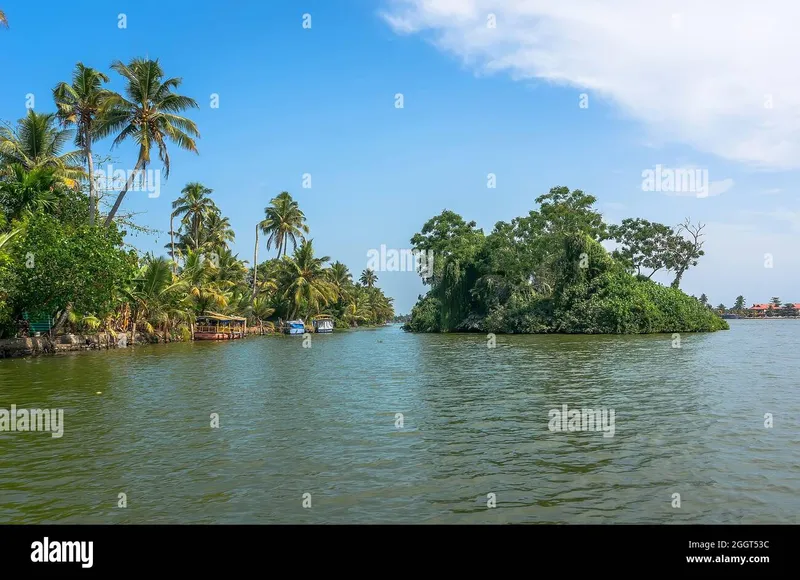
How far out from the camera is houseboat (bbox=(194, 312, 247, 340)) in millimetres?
58562

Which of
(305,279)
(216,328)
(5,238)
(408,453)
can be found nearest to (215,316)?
(216,328)

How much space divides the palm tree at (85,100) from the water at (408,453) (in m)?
24.2

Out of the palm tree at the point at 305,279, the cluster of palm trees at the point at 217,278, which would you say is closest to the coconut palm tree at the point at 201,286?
the cluster of palm trees at the point at 217,278

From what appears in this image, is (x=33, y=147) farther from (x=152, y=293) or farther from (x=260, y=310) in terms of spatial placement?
(x=260, y=310)

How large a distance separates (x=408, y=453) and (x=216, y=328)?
177ft

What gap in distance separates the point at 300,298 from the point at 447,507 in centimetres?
7110

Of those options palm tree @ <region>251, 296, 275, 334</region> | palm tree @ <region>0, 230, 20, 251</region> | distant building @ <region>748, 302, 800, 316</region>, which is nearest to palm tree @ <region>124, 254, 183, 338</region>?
palm tree @ <region>0, 230, 20, 251</region>

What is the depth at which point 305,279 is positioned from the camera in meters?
76.7

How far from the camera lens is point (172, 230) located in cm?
7100

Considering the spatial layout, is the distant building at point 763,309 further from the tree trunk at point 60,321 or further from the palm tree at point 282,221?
the tree trunk at point 60,321

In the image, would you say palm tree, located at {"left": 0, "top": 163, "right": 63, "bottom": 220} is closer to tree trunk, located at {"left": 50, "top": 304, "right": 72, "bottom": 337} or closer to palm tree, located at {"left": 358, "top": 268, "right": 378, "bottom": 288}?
tree trunk, located at {"left": 50, "top": 304, "right": 72, "bottom": 337}

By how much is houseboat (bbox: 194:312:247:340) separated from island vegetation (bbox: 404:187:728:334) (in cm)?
2470

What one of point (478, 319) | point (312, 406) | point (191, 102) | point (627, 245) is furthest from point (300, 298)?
point (312, 406)

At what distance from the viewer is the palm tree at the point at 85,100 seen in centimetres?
3662
